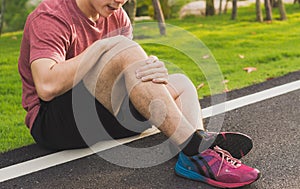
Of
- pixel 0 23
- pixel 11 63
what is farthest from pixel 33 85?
pixel 0 23

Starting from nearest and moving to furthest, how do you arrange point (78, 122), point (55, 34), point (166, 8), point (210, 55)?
point (55, 34) < point (78, 122) < point (210, 55) < point (166, 8)

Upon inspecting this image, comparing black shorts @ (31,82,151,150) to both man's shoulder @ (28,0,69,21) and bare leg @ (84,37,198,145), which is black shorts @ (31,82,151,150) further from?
man's shoulder @ (28,0,69,21)

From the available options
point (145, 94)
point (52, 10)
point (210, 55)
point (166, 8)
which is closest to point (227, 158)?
point (145, 94)

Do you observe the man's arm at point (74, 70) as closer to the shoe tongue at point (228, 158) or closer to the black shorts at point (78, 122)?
the black shorts at point (78, 122)

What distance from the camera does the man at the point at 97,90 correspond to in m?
2.49

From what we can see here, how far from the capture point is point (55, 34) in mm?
2590

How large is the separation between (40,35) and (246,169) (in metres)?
1.13

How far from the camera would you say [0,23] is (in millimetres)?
8477

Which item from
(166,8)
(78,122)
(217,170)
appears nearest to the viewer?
(217,170)

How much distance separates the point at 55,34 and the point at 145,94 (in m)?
0.52

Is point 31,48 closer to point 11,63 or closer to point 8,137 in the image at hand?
point 8,137

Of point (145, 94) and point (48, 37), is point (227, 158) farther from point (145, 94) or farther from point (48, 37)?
point (48, 37)

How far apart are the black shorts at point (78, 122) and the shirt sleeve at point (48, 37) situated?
20 cm

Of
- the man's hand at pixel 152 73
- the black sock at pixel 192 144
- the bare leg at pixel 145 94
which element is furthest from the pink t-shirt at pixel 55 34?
the black sock at pixel 192 144
